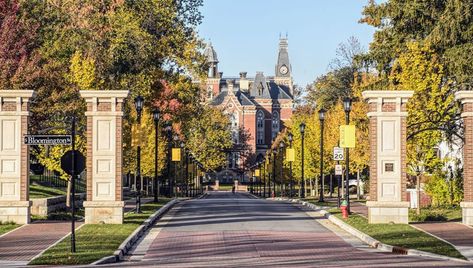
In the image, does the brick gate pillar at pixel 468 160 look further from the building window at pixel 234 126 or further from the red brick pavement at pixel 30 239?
the building window at pixel 234 126

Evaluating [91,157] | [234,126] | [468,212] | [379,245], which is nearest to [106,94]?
[91,157]

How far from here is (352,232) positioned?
31.8 m

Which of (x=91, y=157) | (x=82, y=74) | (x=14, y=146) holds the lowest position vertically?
(x=91, y=157)

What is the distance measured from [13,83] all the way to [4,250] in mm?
19679

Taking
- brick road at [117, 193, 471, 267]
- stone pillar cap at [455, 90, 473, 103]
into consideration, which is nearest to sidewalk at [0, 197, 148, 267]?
brick road at [117, 193, 471, 267]

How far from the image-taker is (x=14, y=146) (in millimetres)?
33844

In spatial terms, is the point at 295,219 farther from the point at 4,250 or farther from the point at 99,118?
the point at 4,250

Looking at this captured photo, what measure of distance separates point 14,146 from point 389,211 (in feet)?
41.8

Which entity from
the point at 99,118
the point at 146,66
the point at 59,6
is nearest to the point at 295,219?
the point at 99,118

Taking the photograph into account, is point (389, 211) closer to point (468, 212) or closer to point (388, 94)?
point (468, 212)

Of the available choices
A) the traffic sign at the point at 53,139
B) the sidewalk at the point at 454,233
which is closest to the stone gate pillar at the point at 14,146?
the traffic sign at the point at 53,139

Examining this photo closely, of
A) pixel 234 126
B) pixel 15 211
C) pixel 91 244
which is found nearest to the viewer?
pixel 91 244

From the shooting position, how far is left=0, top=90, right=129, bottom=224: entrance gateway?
33.3m

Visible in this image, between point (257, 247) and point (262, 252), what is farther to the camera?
point (257, 247)
